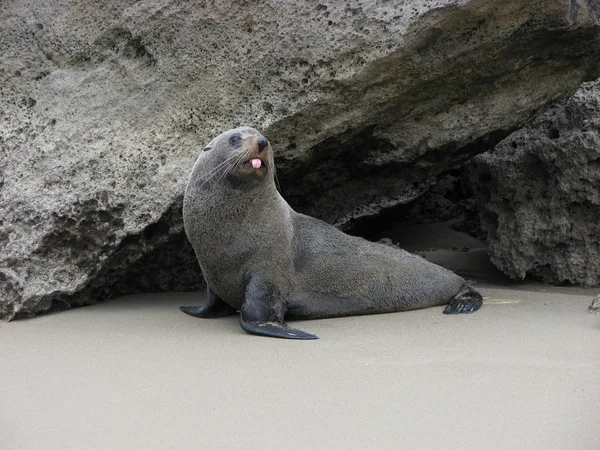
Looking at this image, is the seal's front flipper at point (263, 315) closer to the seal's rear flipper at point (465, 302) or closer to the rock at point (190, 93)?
the rock at point (190, 93)

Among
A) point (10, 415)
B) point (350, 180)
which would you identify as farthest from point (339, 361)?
point (350, 180)

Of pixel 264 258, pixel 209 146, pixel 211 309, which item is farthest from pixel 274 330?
pixel 209 146

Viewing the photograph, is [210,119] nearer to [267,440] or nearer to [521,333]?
[521,333]

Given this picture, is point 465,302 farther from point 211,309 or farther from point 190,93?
point 190,93

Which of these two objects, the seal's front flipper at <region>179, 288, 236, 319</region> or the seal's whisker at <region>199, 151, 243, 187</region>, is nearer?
the seal's whisker at <region>199, 151, 243, 187</region>

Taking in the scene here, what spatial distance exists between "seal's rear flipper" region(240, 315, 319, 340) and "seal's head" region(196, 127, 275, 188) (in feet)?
2.84

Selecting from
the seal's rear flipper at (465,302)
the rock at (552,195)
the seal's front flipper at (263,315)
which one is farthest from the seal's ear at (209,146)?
the rock at (552,195)

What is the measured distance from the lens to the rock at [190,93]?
15.4 ft

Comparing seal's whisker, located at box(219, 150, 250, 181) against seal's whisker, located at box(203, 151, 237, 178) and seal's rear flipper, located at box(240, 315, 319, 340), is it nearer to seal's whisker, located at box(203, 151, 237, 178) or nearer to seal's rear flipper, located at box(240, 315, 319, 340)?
seal's whisker, located at box(203, 151, 237, 178)

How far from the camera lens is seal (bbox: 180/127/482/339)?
456cm

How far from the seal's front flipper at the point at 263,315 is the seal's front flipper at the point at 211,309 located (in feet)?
1.17

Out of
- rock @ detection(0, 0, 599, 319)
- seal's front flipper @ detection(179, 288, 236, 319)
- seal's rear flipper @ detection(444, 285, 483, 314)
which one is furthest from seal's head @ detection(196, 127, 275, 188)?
seal's rear flipper @ detection(444, 285, 483, 314)

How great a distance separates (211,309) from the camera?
4.79 m

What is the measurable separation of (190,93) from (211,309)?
142cm
